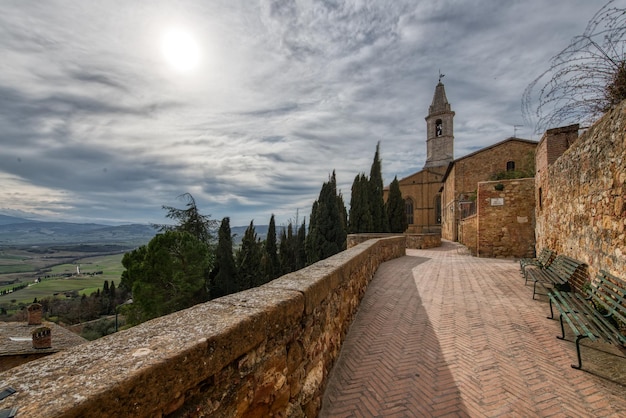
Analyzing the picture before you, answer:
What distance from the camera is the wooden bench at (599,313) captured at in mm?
3043

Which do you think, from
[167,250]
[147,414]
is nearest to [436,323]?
[147,414]

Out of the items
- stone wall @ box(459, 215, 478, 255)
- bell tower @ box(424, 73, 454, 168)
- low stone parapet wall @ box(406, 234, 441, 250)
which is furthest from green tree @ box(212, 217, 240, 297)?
bell tower @ box(424, 73, 454, 168)

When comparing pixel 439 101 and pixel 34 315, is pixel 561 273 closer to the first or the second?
pixel 34 315

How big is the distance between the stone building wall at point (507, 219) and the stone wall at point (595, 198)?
4795 millimetres

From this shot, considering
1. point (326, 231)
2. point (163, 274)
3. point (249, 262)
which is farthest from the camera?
point (249, 262)

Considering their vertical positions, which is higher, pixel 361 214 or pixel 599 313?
pixel 361 214

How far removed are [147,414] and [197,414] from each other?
0.28 meters

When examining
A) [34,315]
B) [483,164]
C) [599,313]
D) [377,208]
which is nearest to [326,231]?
[377,208]

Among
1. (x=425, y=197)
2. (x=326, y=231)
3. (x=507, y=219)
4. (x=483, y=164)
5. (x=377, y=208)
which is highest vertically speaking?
(x=483, y=164)

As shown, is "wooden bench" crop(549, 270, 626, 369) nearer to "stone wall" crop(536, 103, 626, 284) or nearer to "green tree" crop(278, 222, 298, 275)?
"stone wall" crop(536, 103, 626, 284)

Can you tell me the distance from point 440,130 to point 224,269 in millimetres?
33374

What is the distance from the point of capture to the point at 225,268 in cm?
2611

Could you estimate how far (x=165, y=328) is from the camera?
5.13 feet

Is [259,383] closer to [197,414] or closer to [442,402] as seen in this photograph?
[197,414]
